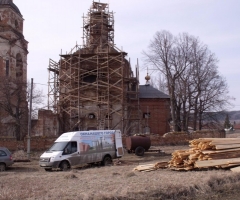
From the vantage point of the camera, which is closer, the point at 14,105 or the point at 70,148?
the point at 70,148

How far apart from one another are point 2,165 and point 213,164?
39.7 feet

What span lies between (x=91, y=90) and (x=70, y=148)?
1921cm

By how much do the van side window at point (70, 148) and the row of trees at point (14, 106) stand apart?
608 inches

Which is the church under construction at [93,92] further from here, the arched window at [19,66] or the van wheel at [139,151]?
the van wheel at [139,151]

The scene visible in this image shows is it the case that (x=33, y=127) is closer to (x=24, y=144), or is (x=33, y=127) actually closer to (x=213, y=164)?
(x=24, y=144)

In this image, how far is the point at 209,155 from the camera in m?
15.6

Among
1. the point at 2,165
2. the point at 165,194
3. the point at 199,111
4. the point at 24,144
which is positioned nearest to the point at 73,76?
the point at 24,144

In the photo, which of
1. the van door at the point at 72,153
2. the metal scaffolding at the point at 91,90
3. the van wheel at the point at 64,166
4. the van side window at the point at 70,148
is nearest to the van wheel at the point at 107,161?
the van door at the point at 72,153

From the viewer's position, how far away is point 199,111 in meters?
45.6

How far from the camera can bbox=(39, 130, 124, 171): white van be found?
2053cm

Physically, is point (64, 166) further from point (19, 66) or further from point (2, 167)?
point (19, 66)

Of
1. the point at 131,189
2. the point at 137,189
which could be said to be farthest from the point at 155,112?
the point at 131,189

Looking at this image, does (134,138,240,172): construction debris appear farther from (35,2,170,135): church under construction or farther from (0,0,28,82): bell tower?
(0,0,28,82): bell tower

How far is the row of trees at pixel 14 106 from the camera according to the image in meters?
35.9
